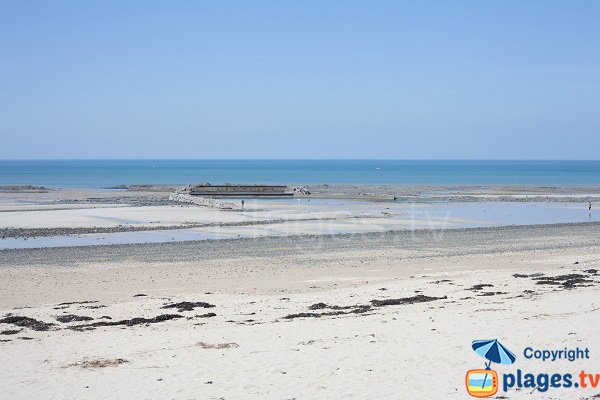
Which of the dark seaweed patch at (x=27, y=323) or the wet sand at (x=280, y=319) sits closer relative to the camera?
the wet sand at (x=280, y=319)

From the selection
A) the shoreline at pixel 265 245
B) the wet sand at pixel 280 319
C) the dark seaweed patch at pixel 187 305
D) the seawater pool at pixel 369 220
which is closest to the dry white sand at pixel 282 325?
the wet sand at pixel 280 319

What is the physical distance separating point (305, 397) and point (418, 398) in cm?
138

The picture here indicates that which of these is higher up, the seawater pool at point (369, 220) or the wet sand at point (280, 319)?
the wet sand at point (280, 319)

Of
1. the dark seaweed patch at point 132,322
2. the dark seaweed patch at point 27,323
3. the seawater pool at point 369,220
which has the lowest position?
the seawater pool at point 369,220

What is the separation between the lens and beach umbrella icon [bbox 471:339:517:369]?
9648mm

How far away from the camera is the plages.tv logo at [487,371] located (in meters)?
8.55

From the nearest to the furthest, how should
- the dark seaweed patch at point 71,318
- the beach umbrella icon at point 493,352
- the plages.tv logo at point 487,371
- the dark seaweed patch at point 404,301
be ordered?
the plages.tv logo at point 487,371 → the beach umbrella icon at point 493,352 → the dark seaweed patch at point 71,318 → the dark seaweed patch at point 404,301

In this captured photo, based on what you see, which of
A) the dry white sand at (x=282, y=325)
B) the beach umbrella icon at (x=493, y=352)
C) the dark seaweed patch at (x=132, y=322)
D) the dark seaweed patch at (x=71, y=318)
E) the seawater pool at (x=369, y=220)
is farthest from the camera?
the seawater pool at (x=369, y=220)

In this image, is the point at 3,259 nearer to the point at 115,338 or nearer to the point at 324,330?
the point at 115,338

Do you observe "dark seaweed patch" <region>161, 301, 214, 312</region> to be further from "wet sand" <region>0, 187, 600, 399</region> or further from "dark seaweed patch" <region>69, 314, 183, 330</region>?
"dark seaweed patch" <region>69, 314, 183, 330</region>

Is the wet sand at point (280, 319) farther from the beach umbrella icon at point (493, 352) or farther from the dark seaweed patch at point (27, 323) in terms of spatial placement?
the beach umbrella icon at point (493, 352)

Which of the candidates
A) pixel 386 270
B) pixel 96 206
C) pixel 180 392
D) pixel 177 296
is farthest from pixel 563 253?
pixel 96 206

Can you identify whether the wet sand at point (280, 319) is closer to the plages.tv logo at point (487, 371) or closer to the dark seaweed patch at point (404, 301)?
the dark seaweed patch at point (404, 301)

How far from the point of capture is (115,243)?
28125mm
